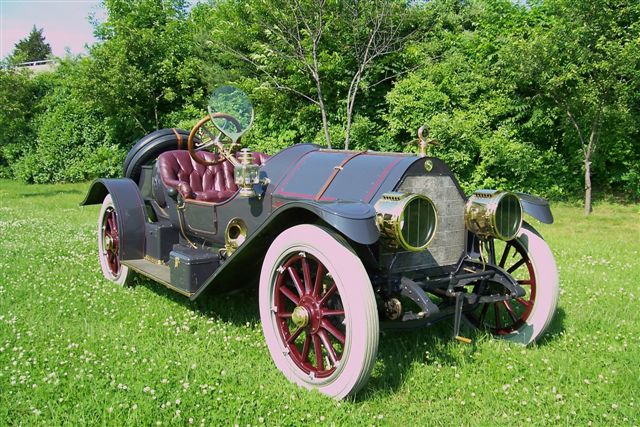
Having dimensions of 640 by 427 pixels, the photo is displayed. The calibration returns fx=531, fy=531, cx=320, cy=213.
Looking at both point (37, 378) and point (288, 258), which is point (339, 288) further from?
point (37, 378)

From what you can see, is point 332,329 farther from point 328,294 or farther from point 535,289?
point 535,289

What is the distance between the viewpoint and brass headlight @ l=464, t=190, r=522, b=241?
327cm

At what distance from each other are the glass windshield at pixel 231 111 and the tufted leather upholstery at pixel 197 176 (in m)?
0.44

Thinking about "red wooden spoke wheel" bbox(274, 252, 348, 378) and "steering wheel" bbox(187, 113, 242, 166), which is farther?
"steering wheel" bbox(187, 113, 242, 166)

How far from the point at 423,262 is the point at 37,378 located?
7.82ft

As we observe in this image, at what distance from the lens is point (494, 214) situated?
10.7ft

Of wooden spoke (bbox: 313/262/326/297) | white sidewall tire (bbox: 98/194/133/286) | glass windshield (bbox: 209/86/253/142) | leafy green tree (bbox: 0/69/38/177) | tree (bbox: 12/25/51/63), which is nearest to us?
wooden spoke (bbox: 313/262/326/297)

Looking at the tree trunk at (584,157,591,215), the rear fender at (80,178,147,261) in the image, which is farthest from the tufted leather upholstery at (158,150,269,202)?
the tree trunk at (584,157,591,215)

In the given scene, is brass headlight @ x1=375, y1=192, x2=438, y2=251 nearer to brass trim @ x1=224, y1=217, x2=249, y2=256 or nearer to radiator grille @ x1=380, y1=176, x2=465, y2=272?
radiator grille @ x1=380, y1=176, x2=465, y2=272

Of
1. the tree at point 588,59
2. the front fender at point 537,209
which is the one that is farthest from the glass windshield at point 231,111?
the tree at point 588,59

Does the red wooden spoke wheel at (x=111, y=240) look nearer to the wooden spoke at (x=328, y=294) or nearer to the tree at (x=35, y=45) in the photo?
the wooden spoke at (x=328, y=294)

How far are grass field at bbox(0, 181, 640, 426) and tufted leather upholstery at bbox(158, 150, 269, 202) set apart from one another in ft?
3.12

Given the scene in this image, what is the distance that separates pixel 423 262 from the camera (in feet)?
11.0

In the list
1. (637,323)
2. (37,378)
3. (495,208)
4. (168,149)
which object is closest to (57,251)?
(168,149)
